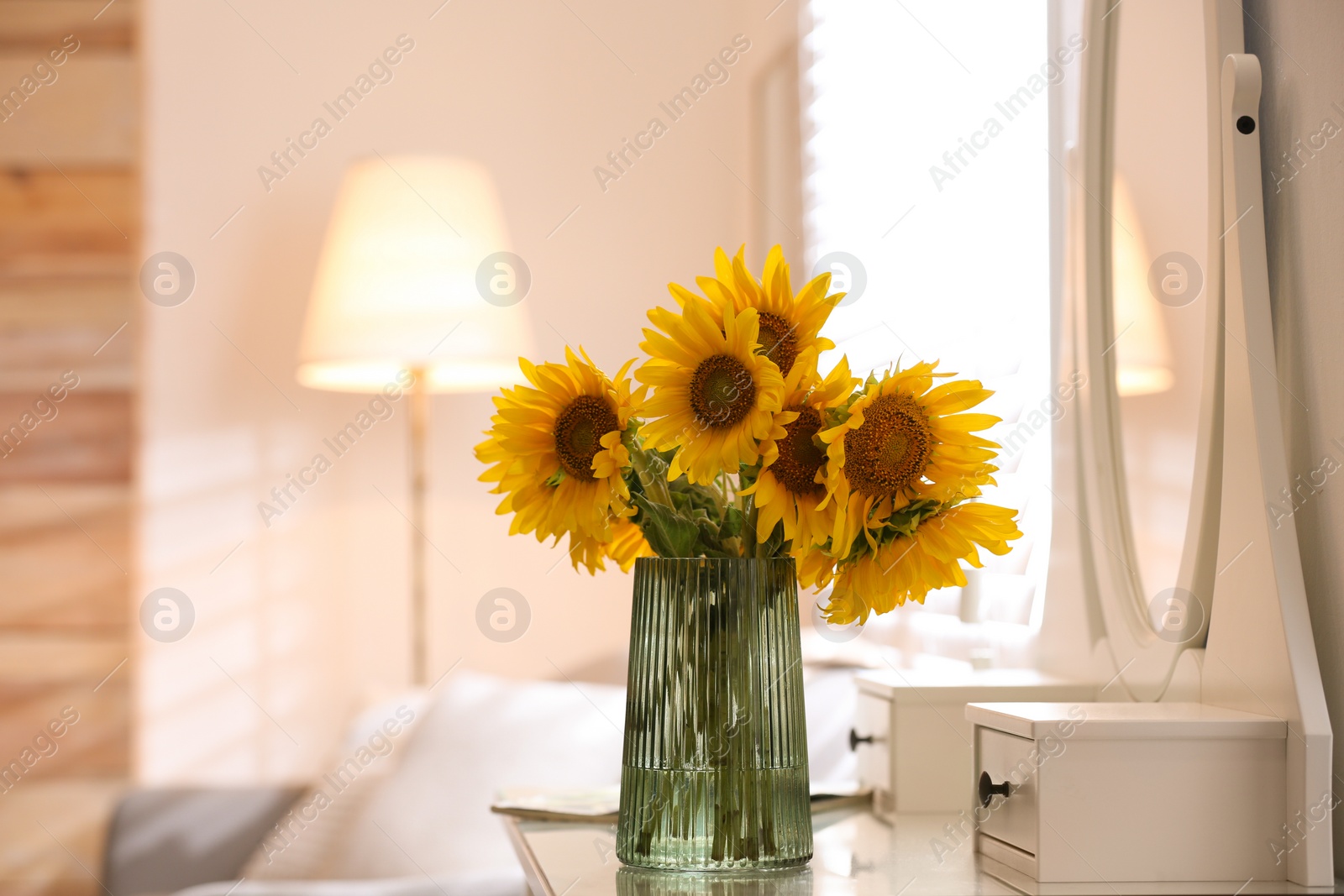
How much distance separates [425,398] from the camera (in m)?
2.12

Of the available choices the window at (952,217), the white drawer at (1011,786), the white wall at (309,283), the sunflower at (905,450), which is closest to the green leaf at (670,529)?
the sunflower at (905,450)

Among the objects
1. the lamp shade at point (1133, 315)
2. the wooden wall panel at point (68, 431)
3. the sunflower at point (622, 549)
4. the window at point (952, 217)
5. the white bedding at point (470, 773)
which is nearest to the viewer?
the sunflower at point (622, 549)

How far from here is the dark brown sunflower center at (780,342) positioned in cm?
71

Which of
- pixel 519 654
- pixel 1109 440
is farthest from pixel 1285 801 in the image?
pixel 519 654

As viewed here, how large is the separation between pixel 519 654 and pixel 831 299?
5.35 ft

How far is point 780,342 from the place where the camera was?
71cm

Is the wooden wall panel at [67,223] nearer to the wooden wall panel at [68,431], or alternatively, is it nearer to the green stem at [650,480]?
the wooden wall panel at [68,431]

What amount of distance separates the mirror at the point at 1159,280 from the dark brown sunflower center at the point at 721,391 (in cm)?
34

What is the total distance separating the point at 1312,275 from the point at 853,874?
0.46 meters

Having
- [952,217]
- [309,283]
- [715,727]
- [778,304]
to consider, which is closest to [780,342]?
[778,304]

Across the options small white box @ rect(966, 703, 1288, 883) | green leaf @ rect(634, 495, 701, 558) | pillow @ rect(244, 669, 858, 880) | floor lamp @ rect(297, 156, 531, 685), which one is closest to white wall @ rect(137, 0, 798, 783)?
floor lamp @ rect(297, 156, 531, 685)

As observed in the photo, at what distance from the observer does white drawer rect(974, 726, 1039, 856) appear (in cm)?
70

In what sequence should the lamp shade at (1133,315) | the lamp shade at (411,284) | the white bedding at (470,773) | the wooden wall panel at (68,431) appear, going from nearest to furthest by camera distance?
1. the lamp shade at (1133,315)
2. the white bedding at (470,773)
3. the lamp shade at (411,284)
4. the wooden wall panel at (68,431)

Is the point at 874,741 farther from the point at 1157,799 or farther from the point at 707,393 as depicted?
the point at 707,393
